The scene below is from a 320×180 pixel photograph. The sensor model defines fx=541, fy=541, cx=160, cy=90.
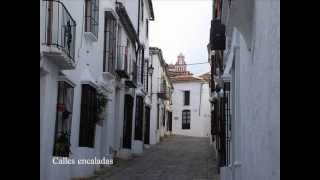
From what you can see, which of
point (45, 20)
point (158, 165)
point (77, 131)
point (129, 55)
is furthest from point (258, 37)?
point (129, 55)

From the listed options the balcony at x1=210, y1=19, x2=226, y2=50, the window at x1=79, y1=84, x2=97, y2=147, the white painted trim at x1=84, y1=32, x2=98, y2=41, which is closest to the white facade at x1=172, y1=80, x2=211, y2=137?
the window at x1=79, y1=84, x2=97, y2=147

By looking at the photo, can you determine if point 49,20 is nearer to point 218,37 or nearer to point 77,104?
point 77,104

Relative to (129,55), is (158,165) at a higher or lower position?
lower

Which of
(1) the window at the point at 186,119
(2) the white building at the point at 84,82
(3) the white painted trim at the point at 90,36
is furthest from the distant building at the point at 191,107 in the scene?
(3) the white painted trim at the point at 90,36

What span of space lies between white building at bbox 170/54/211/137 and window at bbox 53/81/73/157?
35757mm

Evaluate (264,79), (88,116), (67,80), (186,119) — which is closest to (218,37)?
(67,80)

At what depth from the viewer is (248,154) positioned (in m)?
7.51

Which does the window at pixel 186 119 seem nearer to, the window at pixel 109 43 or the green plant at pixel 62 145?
the window at pixel 109 43

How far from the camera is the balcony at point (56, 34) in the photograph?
11242 millimetres

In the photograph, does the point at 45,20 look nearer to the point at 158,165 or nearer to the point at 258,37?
the point at 258,37

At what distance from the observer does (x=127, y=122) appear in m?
23.6

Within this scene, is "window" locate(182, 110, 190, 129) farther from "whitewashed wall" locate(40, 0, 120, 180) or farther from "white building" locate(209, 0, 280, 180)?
"white building" locate(209, 0, 280, 180)

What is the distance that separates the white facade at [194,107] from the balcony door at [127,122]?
2575cm

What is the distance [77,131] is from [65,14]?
3.90 meters
